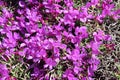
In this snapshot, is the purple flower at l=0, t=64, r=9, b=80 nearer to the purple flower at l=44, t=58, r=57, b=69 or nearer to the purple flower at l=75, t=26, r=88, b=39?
the purple flower at l=44, t=58, r=57, b=69

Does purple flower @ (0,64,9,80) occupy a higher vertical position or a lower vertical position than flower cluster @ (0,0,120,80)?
lower

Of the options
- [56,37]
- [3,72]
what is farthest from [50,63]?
[3,72]

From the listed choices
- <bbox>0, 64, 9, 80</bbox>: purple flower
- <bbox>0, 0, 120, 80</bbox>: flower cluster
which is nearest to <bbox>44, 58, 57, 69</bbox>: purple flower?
<bbox>0, 0, 120, 80</bbox>: flower cluster

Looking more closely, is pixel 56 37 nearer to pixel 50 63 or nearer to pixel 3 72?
pixel 50 63

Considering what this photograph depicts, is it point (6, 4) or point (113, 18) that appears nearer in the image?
point (113, 18)

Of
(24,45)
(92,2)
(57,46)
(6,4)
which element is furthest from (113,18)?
(6,4)

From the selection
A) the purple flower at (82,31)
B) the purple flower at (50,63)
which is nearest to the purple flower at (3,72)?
the purple flower at (50,63)

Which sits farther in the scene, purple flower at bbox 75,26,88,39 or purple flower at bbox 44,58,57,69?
purple flower at bbox 75,26,88,39

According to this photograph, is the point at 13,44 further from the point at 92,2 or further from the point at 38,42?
the point at 92,2
